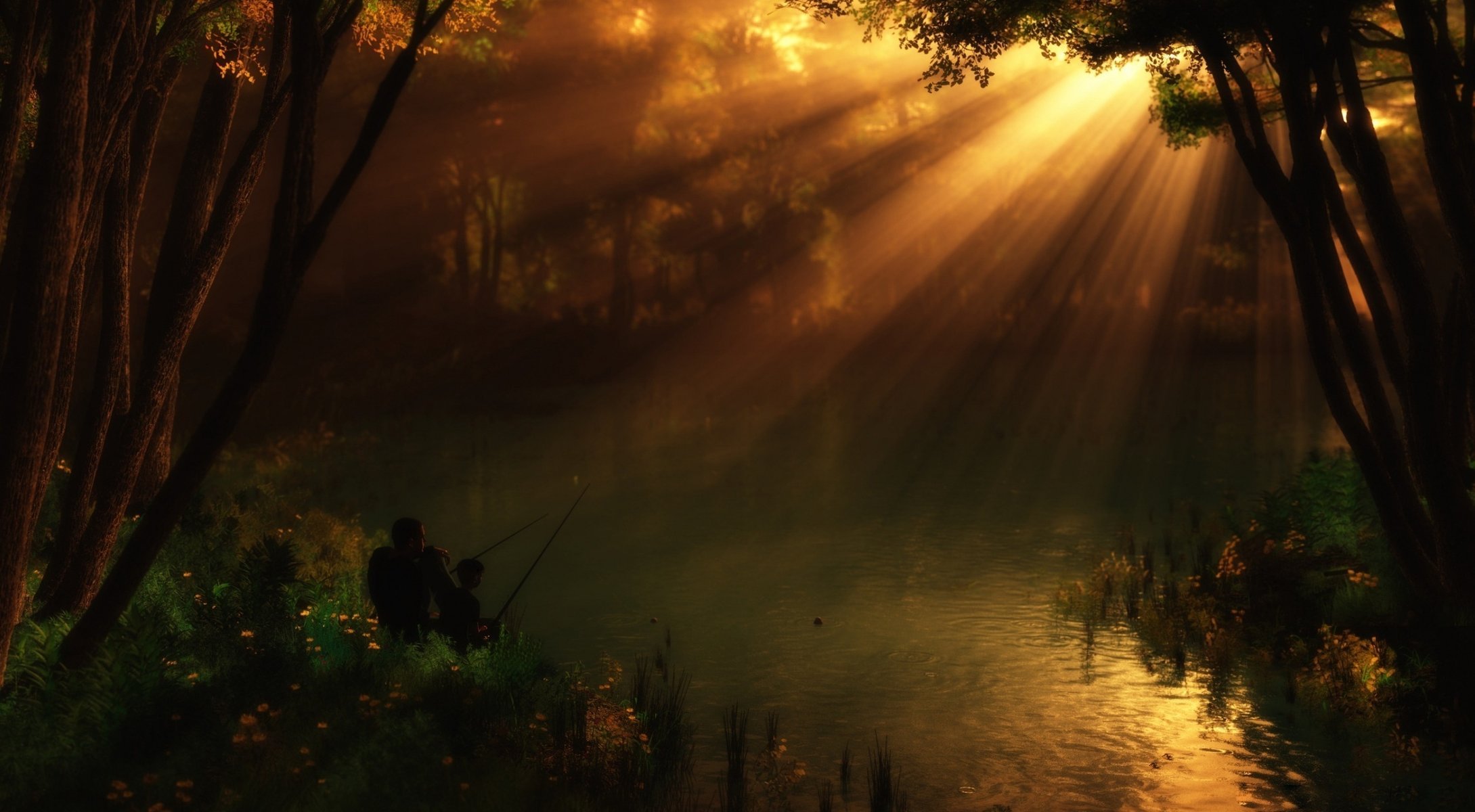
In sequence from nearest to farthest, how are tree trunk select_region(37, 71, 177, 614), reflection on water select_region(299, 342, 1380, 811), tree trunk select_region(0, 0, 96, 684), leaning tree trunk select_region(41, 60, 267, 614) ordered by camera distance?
tree trunk select_region(0, 0, 96, 684)
reflection on water select_region(299, 342, 1380, 811)
leaning tree trunk select_region(41, 60, 267, 614)
tree trunk select_region(37, 71, 177, 614)

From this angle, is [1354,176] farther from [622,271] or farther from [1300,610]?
[622,271]

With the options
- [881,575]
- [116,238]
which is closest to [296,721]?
[116,238]

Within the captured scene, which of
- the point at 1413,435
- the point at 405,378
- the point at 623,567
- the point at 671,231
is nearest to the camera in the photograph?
the point at 1413,435

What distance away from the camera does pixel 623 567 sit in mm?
15000

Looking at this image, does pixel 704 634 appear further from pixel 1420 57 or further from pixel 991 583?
pixel 1420 57

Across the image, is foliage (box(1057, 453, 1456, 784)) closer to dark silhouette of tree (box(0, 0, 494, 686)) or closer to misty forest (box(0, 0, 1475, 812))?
misty forest (box(0, 0, 1475, 812))

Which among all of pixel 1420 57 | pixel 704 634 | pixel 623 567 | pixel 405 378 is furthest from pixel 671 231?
pixel 1420 57

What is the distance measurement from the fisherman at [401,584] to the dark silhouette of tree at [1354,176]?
597 centimetres

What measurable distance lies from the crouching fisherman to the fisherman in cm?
11

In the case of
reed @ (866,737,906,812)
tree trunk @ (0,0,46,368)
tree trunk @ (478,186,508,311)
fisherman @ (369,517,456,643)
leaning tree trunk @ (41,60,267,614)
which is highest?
tree trunk @ (478,186,508,311)

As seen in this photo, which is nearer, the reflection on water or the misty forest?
the misty forest

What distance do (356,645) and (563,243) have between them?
3881cm

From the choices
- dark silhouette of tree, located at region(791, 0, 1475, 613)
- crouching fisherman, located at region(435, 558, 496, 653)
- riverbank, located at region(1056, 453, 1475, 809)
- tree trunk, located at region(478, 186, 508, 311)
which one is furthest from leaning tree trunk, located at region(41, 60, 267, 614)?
tree trunk, located at region(478, 186, 508, 311)

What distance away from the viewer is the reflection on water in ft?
27.6
